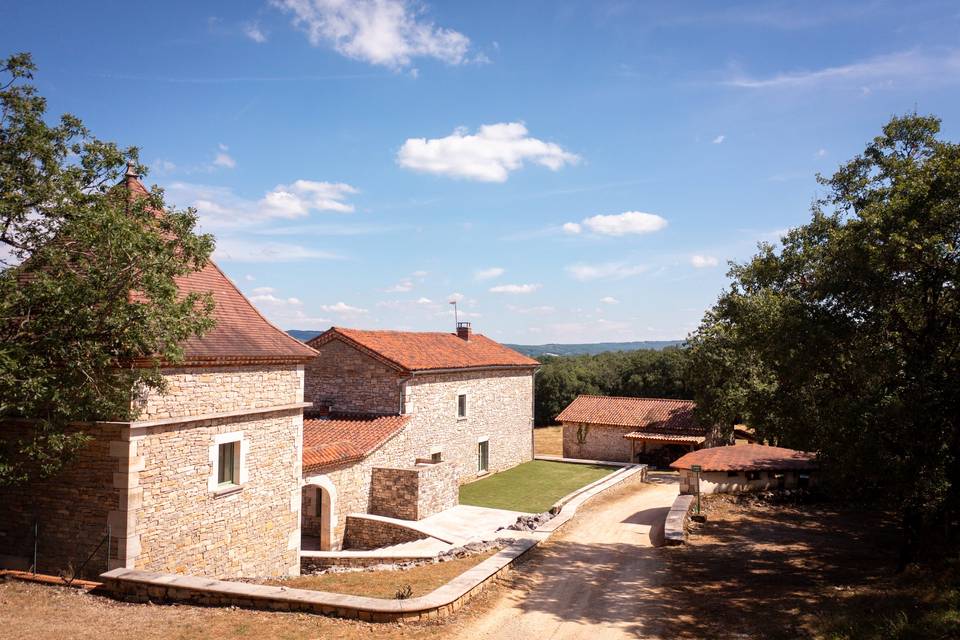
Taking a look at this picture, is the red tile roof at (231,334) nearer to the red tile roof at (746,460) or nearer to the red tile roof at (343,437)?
the red tile roof at (343,437)

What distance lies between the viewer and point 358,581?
11922 mm

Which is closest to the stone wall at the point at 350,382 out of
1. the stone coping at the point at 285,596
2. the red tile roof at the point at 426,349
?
the red tile roof at the point at 426,349

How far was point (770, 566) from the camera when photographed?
12711mm

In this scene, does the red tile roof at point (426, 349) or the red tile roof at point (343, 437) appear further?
the red tile roof at point (426, 349)

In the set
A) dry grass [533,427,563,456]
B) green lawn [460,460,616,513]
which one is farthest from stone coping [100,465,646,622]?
dry grass [533,427,563,456]

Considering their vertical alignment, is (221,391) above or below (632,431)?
above

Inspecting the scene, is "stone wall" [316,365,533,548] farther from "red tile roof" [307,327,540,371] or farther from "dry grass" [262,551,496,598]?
"dry grass" [262,551,496,598]

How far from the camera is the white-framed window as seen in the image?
40.9 feet

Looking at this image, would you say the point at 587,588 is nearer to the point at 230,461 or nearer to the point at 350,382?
the point at 230,461

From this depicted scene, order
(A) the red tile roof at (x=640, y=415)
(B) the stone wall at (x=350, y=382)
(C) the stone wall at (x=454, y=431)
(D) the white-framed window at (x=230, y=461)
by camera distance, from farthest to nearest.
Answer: (A) the red tile roof at (x=640, y=415) → (B) the stone wall at (x=350, y=382) → (C) the stone wall at (x=454, y=431) → (D) the white-framed window at (x=230, y=461)

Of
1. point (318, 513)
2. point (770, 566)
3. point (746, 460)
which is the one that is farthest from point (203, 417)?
point (746, 460)

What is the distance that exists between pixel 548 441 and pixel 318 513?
31899 millimetres

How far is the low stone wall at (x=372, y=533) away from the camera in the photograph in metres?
18.0

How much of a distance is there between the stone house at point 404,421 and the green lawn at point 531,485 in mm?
1013
